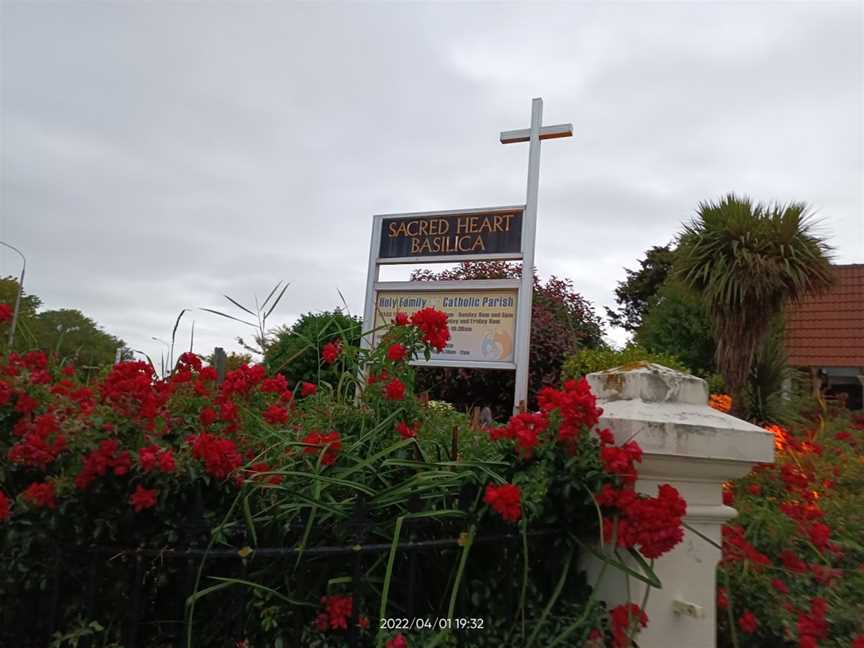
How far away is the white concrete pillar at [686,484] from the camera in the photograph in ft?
5.75

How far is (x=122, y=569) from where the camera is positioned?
1.63 metres

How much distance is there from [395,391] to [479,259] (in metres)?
4.85

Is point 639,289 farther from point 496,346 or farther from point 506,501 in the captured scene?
point 506,501

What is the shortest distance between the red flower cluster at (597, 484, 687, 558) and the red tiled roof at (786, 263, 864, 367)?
14.1 meters

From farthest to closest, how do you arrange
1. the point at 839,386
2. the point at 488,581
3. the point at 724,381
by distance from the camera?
the point at 839,386
the point at 724,381
the point at 488,581

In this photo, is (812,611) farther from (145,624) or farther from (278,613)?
(145,624)

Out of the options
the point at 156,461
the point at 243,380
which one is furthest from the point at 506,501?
the point at 243,380

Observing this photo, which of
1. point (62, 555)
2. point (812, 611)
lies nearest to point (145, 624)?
point (62, 555)

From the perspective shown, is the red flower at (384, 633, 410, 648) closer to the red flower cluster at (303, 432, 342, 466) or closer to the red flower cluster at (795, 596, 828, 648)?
the red flower cluster at (303, 432, 342, 466)

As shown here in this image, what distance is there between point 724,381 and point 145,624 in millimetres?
8776

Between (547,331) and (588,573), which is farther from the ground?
(547,331)

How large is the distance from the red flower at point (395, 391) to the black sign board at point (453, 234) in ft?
15.4

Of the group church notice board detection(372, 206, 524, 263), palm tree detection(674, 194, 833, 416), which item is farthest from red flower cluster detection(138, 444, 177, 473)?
palm tree detection(674, 194, 833, 416)
